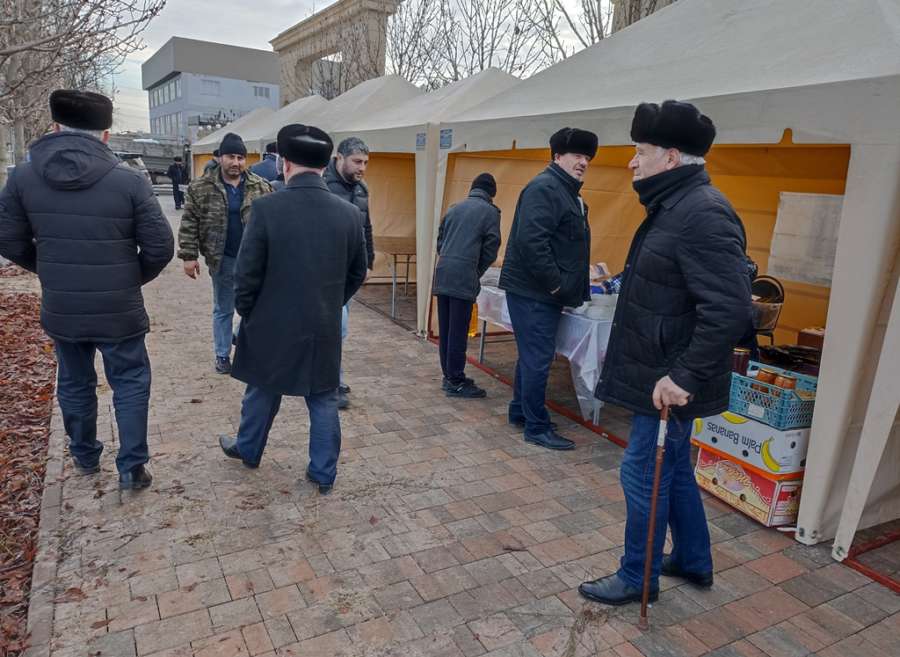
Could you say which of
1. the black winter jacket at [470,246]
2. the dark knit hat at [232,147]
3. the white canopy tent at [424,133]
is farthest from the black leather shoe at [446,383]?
the dark knit hat at [232,147]

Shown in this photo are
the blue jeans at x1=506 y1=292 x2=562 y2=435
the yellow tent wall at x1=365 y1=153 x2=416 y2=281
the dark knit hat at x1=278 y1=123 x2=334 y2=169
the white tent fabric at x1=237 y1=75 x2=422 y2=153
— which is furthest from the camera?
the white tent fabric at x1=237 y1=75 x2=422 y2=153

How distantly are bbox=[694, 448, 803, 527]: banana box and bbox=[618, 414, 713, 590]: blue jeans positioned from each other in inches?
31.2

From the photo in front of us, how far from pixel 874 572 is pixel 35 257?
170 inches

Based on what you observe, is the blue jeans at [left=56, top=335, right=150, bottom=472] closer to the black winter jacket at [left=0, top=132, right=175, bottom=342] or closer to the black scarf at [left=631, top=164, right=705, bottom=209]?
the black winter jacket at [left=0, top=132, right=175, bottom=342]

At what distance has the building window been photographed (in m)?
62.5

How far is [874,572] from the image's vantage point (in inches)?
120

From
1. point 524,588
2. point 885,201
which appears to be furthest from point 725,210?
point 524,588

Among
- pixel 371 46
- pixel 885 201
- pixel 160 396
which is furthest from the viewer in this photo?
pixel 371 46

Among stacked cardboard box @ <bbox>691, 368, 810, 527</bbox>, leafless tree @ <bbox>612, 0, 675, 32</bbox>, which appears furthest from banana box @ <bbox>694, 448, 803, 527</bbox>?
leafless tree @ <bbox>612, 0, 675, 32</bbox>

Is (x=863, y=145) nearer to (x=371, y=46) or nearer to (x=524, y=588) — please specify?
(x=524, y=588)

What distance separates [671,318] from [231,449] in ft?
8.62

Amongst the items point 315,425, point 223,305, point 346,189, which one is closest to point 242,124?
point 223,305

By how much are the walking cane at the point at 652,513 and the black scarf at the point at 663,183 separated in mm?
765

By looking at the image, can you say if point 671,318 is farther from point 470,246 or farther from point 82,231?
point 470,246
